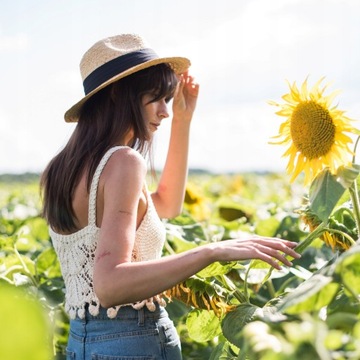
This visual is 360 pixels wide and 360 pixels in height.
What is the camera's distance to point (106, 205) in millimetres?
1587

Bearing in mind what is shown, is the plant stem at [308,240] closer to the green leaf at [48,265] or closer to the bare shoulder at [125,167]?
the bare shoulder at [125,167]

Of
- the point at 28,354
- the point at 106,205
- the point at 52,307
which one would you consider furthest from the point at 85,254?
the point at 28,354

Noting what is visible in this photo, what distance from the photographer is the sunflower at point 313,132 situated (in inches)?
61.2

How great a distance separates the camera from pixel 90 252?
181 centimetres

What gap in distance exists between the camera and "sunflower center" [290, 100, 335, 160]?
1583 millimetres

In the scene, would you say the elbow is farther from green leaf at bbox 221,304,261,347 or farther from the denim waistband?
green leaf at bbox 221,304,261,347

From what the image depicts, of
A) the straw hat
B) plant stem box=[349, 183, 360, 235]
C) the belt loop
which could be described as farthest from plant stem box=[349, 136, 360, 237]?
the straw hat

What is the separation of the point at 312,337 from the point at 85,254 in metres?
1.28

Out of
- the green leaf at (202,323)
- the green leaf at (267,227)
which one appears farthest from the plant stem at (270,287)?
the green leaf at (202,323)

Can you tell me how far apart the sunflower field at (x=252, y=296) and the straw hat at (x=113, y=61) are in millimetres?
492

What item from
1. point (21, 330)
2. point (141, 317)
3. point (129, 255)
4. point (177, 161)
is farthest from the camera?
point (177, 161)

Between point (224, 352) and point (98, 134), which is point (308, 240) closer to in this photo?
point (224, 352)

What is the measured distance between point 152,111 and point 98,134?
142mm

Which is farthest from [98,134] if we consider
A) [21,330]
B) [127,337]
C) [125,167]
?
[21,330]
